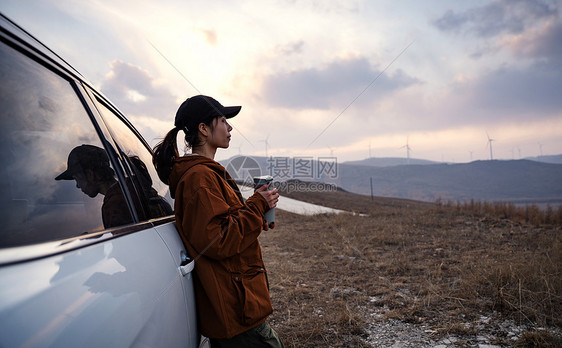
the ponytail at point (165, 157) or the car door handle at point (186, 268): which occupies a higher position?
the ponytail at point (165, 157)

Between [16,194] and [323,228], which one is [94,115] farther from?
[323,228]

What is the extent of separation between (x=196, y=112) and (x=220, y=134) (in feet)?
0.56

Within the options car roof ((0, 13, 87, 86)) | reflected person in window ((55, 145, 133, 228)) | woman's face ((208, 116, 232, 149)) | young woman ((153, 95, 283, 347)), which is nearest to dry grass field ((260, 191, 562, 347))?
young woman ((153, 95, 283, 347))

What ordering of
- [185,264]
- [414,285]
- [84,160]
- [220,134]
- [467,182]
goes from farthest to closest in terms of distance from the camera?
1. [467,182]
2. [414,285]
3. [220,134]
4. [185,264]
5. [84,160]

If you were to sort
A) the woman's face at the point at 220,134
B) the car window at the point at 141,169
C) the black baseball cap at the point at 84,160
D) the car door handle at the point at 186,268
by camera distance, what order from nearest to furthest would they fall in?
the black baseball cap at the point at 84,160, the car door handle at the point at 186,268, the car window at the point at 141,169, the woman's face at the point at 220,134

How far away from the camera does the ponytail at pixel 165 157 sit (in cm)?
179

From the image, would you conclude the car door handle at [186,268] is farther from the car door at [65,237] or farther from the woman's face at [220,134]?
the woman's face at [220,134]

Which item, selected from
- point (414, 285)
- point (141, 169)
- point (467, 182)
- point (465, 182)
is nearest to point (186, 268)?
point (141, 169)

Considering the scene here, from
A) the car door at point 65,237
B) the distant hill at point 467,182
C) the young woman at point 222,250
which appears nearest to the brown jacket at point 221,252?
the young woman at point 222,250

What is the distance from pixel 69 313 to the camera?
670mm

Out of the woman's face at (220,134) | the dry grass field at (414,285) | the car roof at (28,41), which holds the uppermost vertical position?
the car roof at (28,41)

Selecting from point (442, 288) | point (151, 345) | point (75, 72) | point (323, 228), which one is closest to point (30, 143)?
point (75, 72)

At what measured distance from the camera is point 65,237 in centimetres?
89

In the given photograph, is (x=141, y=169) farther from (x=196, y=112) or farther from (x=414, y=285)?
(x=414, y=285)
